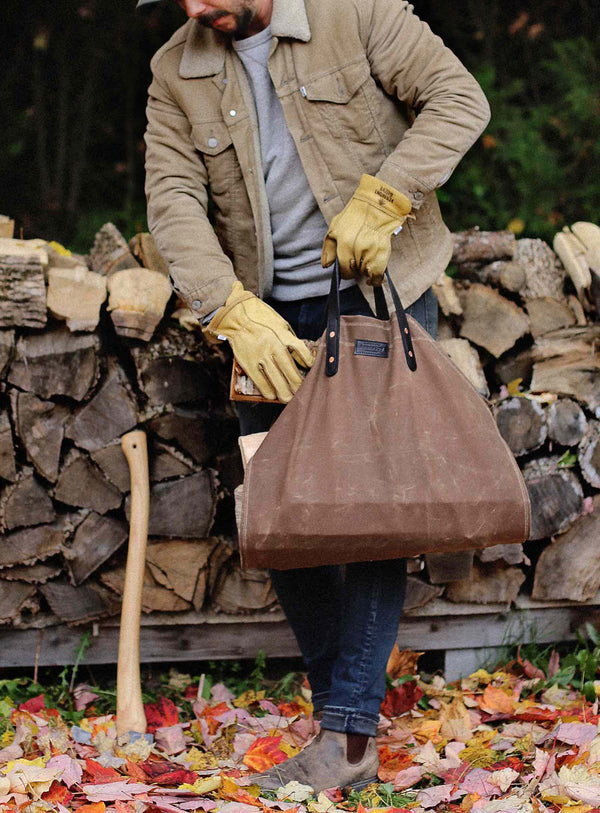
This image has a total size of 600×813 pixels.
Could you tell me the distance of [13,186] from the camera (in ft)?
16.3

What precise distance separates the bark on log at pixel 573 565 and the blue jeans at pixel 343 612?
27.2 inches

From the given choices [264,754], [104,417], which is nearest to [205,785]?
[264,754]

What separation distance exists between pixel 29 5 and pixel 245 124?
11.6ft

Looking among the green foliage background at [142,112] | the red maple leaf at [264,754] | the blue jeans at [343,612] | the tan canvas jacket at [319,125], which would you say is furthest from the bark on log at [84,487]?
the green foliage background at [142,112]

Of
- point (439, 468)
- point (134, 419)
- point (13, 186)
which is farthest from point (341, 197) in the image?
point (13, 186)

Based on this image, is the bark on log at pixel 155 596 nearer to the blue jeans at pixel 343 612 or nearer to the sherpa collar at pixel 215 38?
the blue jeans at pixel 343 612

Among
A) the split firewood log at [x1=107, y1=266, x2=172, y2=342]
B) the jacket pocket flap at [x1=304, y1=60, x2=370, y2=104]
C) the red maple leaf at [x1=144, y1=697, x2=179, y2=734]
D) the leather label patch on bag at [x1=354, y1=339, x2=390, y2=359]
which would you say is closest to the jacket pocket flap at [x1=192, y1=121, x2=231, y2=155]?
the jacket pocket flap at [x1=304, y1=60, x2=370, y2=104]

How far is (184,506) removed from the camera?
2492 millimetres

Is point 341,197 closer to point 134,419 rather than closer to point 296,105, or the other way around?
point 296,105

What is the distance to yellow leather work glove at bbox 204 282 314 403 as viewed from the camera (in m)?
1.88

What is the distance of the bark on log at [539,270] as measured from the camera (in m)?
2.70

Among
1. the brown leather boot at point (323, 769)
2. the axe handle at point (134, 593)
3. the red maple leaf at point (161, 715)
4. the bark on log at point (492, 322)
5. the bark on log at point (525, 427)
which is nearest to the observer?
the brown leather boot at point (323, 769)

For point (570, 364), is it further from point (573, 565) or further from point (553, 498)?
point (573, 565)

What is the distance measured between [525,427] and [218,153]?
109 centimetres
